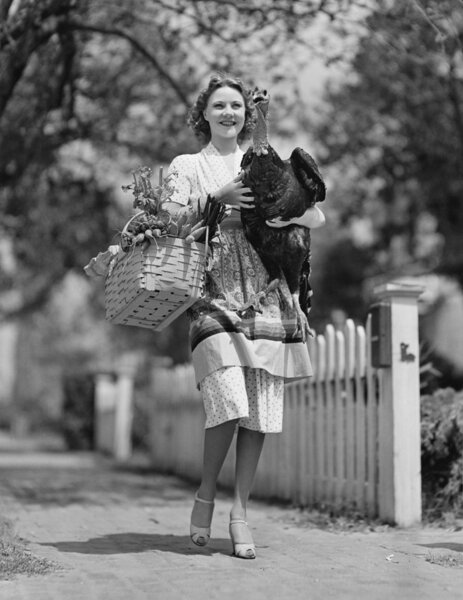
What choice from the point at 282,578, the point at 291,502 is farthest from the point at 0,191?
the point at 282,578

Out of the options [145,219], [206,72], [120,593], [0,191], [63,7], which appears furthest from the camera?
[0,191]

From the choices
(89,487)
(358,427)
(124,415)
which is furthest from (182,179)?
(124,415)

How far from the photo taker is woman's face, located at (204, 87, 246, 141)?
4.58 metres

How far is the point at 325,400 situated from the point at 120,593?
345cm

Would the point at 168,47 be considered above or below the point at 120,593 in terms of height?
above

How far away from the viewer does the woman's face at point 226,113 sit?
15.0ft

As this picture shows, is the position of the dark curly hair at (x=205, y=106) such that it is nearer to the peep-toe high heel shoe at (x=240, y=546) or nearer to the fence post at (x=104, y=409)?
the peep-toe high heel shoe at (x=240, y=546)

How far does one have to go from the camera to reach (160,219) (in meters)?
4.08

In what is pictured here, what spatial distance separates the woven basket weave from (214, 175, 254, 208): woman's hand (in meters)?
0.25

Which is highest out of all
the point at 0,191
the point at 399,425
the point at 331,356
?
the point at 0,191

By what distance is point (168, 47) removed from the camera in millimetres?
9586

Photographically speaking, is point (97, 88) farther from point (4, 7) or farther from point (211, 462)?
point (211, 462)

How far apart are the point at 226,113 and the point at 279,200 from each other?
627mm

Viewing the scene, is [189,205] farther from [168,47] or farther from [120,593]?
[168,47]
